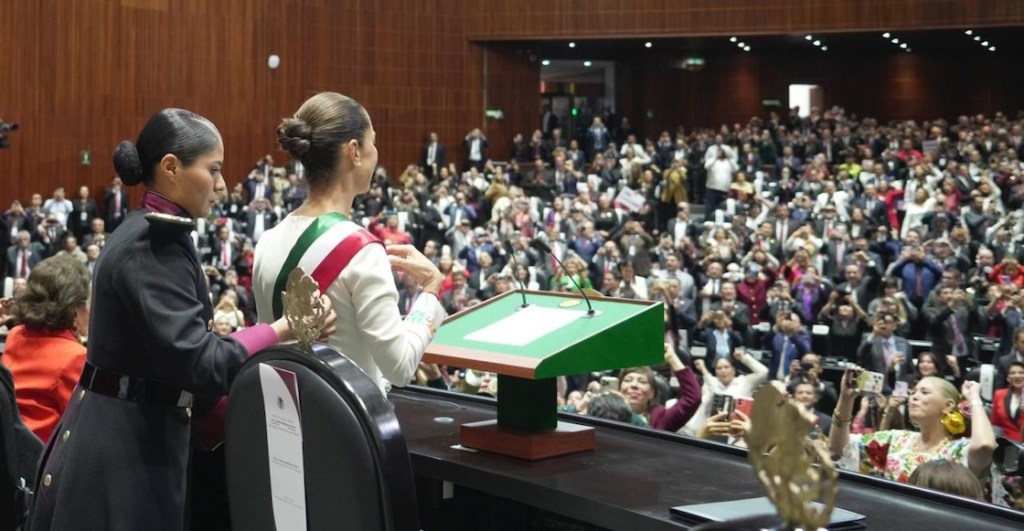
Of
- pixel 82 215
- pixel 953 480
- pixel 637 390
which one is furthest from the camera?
pixel 82 215

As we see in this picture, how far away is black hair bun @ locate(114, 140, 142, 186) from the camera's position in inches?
75.2

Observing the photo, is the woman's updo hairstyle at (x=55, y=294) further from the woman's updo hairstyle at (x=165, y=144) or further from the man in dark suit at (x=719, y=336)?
the man in dark suit at (x=719, y=336)

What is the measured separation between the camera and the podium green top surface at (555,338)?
201 centimetres

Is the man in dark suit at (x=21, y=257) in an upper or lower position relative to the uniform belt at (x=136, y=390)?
lower

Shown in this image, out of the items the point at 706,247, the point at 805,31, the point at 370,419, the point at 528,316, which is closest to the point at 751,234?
the point at 706,247

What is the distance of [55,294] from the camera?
242 centimetres

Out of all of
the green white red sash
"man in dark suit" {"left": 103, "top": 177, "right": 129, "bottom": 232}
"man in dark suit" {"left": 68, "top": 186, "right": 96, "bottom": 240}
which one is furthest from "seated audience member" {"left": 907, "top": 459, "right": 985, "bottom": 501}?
"man in dark suit" {"left": 103, "top": 177, "right": 129, "bottom": 232}

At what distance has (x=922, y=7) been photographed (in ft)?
59.3

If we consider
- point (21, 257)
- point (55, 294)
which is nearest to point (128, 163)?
point (55, 294)

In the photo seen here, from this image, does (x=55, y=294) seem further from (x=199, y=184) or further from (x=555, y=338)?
(x=555, y=338)

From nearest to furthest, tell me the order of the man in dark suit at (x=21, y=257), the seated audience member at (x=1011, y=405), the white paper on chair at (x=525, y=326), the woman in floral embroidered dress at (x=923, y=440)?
the white paper on chair at (x=525, y=326), the woman in floral embroidered dress at (x=923, y=440), the seated audience member at (x=1011, y=405), the man in dark suit at (x=21, y=257)

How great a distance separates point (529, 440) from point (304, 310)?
2.94 feet

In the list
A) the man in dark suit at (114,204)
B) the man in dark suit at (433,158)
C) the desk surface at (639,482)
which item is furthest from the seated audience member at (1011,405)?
the man in dark suit at (433,158)

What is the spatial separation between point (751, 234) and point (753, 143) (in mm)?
5020
